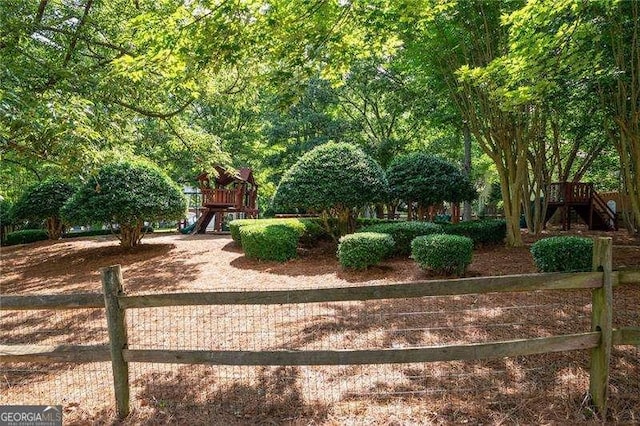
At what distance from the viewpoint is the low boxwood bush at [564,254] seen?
5945mm

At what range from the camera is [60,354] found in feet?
10.1

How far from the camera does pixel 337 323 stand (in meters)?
4.78

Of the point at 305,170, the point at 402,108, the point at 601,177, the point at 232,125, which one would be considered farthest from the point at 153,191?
the point at 601,177

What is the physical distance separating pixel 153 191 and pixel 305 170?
159 inches

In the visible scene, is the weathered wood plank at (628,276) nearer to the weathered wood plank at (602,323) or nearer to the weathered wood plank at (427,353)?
the weathered wood plank at (602,323)

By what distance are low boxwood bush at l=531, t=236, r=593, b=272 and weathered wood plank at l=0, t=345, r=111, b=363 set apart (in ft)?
20.2

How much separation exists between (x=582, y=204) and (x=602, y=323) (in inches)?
661

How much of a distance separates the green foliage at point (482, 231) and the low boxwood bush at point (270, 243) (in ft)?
13.3

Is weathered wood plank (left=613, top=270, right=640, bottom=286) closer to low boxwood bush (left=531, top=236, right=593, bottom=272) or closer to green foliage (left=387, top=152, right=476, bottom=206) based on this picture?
low boxwood bush (left=531, top=236, right=593, bottom=272)

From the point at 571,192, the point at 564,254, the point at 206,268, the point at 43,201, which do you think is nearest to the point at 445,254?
the point at 564,254

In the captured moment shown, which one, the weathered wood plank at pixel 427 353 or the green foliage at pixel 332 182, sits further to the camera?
the green foliage at pixel 332 182

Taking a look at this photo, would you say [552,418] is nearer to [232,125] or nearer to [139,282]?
[139,282]

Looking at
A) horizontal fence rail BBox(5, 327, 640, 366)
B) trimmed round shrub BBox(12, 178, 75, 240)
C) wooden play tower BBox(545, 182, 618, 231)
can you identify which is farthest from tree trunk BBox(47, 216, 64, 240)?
wooden play tower BBox(545, 182, 618, 231)

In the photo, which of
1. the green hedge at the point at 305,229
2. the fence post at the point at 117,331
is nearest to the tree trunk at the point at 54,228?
the green hedge at the point at 305,229
